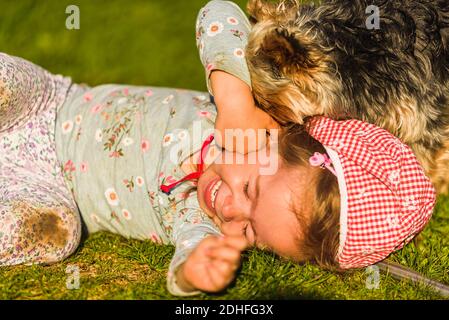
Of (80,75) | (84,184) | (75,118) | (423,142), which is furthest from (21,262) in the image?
(80,75)

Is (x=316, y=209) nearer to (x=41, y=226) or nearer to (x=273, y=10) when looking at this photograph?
(x=273, y=10)

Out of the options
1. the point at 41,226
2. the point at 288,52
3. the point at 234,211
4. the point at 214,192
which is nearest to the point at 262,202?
the point at 234,211

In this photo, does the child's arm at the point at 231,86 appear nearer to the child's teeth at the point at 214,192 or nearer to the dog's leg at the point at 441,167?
the child's teeth at the point at 214,192

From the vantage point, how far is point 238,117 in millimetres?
4031

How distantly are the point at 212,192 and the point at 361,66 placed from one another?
102 centimetres

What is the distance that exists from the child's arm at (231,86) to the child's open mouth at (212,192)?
200 mm

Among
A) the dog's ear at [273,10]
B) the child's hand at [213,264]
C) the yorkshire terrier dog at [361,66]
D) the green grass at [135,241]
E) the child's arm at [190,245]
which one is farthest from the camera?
the dog's ear at [273,10]

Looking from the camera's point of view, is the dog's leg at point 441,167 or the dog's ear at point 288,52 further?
the dog's leg at point 441,167

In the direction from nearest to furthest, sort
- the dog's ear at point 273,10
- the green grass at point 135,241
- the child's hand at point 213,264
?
the child's hand at point 213,264, the green grass at point 135,241, the dog's ear at point 273,10

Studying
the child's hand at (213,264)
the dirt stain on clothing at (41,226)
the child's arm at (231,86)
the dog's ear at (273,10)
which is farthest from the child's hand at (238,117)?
the dirt stain on clothing at (41,226)

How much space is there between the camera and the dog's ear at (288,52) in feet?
12.5

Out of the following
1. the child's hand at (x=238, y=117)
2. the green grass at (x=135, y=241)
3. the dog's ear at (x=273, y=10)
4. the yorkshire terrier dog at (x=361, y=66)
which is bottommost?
the green grass at (x=135, y=241)
